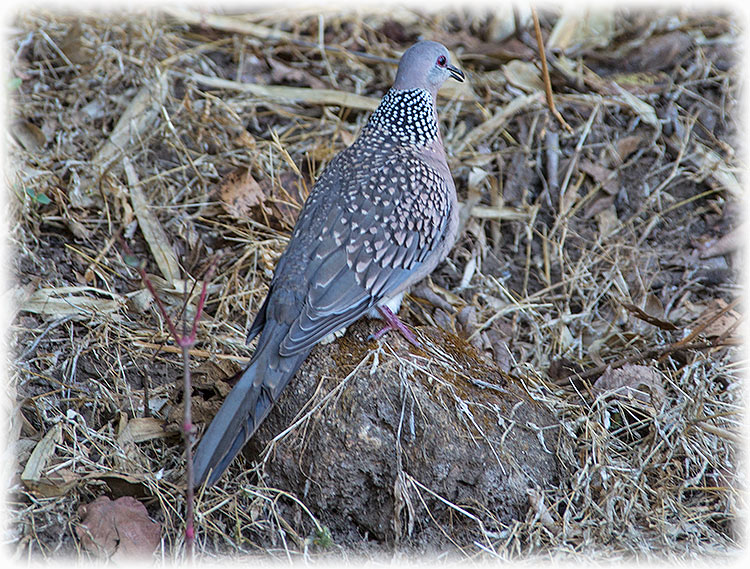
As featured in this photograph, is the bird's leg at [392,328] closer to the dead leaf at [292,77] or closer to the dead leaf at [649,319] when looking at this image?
the dead leaf at [649,319]

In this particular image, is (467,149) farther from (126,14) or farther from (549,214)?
(126,14)

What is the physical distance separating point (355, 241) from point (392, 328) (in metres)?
0.46

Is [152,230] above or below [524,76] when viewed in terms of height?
below

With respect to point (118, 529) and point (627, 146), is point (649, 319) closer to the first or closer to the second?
point (627, 146)

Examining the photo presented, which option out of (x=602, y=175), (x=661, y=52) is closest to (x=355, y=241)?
(x=602, y=175)

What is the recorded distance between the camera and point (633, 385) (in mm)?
4309

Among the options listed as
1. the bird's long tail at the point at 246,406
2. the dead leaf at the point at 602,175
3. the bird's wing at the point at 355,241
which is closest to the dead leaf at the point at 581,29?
the dead leaf at the point at 602,175

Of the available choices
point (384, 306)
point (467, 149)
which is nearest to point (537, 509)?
point (384, 306)

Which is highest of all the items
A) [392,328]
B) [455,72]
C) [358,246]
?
[455,72]

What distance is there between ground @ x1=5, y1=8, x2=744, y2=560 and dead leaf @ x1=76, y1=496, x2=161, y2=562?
6 centimetres

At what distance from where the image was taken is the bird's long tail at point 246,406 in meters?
3.47

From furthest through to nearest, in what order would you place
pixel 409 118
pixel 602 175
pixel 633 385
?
pixel 602 175, pixel 409 118, pixel 633 385

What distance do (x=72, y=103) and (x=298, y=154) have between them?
1.61m

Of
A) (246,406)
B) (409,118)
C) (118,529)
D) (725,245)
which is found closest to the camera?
(118,529)
